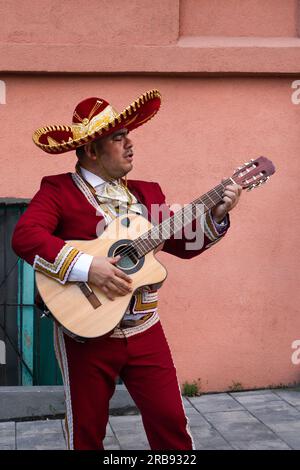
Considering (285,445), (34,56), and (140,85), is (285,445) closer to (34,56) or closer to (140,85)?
(140,85)

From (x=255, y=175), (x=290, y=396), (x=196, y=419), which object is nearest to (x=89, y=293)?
(x=255, y=175)

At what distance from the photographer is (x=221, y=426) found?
17.5 feet

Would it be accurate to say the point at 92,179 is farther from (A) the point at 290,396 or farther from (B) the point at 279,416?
(A) the point at 290,396

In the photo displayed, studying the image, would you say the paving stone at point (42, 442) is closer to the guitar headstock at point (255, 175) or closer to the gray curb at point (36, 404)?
the gray curb at point (36, 404)

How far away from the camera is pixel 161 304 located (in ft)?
19.6

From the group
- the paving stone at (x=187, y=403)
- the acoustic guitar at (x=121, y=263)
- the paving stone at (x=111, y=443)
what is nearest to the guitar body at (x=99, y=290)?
the acoustic guitar at (x=121, y=263)

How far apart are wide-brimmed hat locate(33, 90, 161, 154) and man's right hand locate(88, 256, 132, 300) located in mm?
551

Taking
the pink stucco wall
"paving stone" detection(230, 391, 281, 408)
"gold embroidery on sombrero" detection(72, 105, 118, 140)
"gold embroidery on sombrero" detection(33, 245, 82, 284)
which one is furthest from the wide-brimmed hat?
"paving stone" detection(230, 391, 281, 408)

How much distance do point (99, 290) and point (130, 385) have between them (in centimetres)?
45

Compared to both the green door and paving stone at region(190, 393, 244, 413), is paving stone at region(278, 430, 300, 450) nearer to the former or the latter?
paving stone at region(190, 393, 244, 413)

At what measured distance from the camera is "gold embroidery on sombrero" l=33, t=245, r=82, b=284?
3.73 metres

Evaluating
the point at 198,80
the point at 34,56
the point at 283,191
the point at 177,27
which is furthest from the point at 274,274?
the point at 34,56

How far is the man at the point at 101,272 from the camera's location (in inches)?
148

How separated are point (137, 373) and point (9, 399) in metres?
2.07
